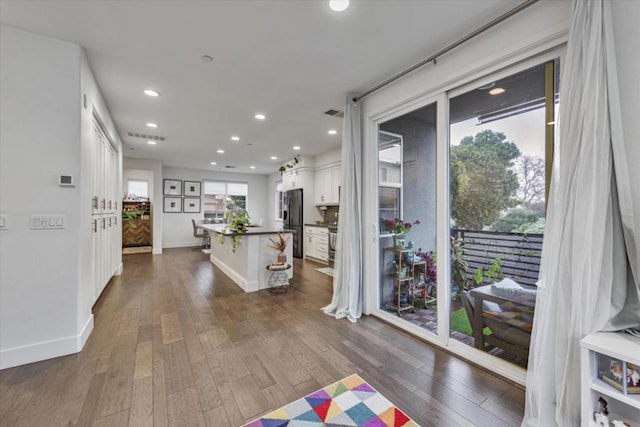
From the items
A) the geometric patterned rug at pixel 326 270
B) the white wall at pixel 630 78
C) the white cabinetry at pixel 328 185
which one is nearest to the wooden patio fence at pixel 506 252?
the white wall at pixel 630 78

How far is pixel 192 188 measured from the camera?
29.0ft

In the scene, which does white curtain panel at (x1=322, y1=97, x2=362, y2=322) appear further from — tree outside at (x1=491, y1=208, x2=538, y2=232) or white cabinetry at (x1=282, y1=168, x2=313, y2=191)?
white cabinetry at (x1=282, y1=168, x2=313, y2=191)

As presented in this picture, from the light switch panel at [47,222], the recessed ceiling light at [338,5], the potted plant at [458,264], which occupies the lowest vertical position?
the potted plant at [458,264]

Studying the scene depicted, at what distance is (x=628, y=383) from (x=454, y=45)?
244cm

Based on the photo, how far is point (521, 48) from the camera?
1.84 metres

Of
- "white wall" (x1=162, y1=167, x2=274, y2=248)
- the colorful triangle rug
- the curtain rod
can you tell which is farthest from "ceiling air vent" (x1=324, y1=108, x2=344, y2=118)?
"white wall" (x1=162, y1=167, x2=274, y2=248)

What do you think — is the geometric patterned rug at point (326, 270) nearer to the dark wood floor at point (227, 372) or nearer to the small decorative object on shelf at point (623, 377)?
the dark wood floor at point (227, 372)

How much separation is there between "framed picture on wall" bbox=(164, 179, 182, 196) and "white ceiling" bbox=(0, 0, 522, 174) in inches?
190

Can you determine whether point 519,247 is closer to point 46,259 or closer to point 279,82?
point 279,82

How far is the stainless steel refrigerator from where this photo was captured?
6938mm

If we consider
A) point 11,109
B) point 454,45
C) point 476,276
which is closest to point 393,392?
point 476,276

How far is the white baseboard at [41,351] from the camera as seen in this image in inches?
81.7

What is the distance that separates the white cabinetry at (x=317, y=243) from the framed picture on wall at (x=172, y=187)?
4800 mm

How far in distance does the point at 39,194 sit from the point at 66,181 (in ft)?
0.69
